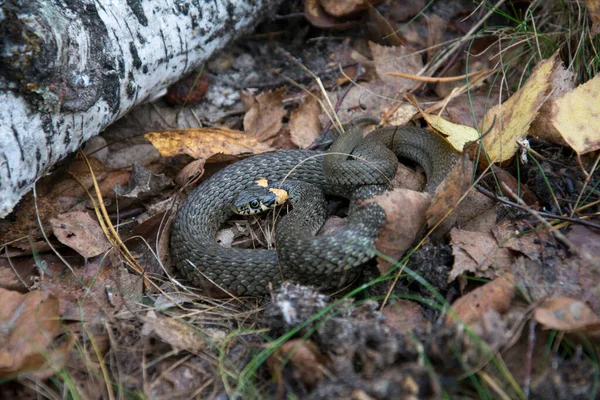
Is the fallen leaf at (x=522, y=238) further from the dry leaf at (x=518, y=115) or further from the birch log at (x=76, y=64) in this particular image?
the birch log at (x=76, y=64)

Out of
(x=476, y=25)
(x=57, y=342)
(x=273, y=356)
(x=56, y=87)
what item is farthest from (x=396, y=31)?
(x=57, y=342)

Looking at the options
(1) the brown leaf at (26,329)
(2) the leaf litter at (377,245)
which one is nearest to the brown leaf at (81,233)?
(2) the leaf litter at (377,245)

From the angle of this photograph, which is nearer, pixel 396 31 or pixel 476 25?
pixel 476 25

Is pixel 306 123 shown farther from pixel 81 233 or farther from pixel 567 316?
pixel 567 316

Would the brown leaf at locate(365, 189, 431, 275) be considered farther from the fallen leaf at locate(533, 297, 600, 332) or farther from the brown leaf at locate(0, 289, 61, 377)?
the brown leaf at locate(0, 289, 61, 377)

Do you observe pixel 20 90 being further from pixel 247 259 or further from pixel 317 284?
pixel 317 284

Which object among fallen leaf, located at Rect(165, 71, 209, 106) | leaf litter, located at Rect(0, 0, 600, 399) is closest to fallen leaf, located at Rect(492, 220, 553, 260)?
leaf litter, located at Rect(0, 0, 600, 399)

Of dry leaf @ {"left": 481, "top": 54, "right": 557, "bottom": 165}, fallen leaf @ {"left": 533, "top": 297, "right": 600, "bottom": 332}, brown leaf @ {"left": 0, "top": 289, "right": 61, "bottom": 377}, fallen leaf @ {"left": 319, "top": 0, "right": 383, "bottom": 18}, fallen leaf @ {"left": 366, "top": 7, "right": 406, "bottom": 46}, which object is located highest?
fallen leaf @ {"left": 319, "top": 0, "right": 383, "bottom": 18}
